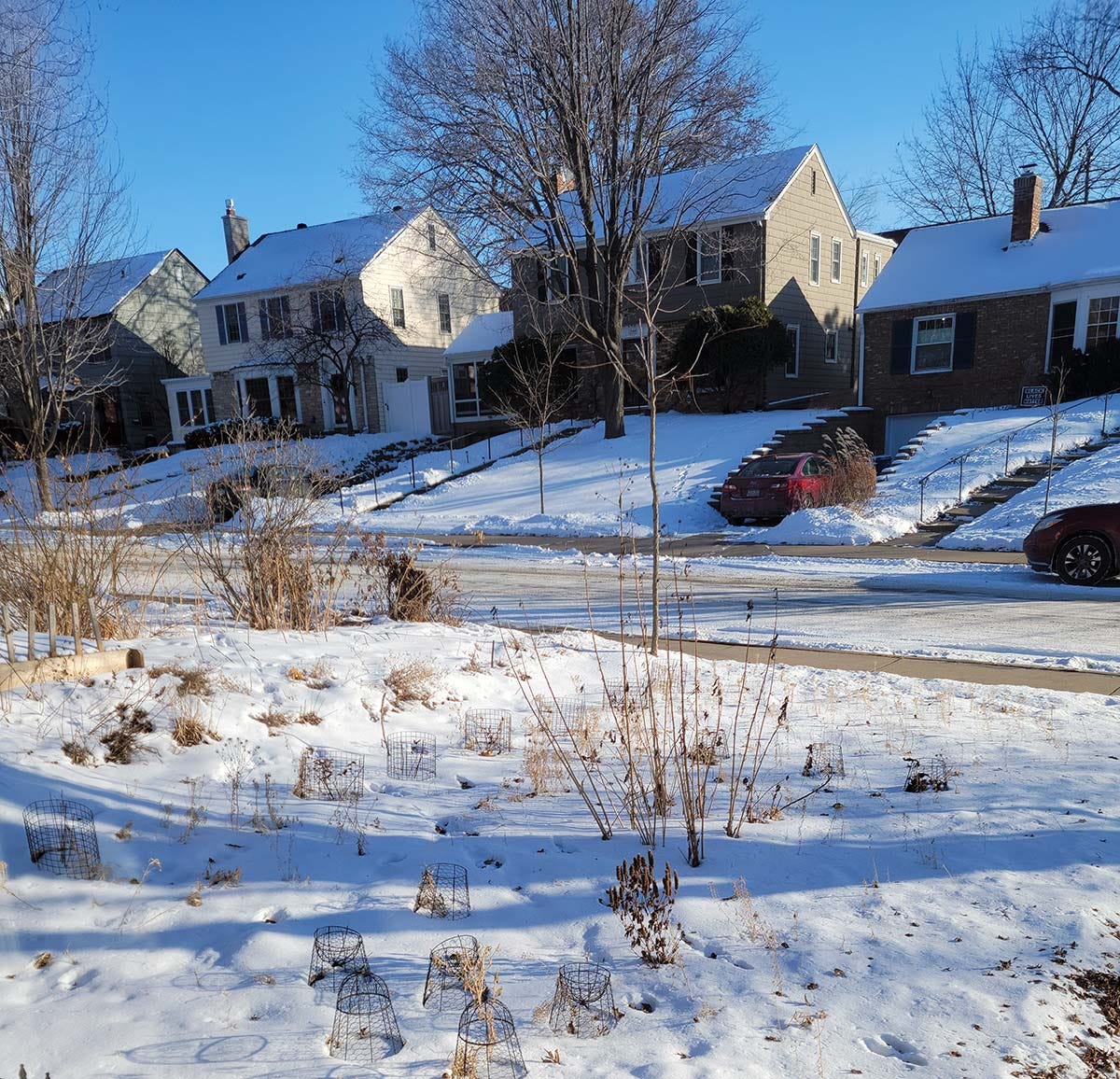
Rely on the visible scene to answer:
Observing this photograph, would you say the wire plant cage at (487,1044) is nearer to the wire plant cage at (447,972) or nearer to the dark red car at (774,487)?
the wire plant cage at (447,972)

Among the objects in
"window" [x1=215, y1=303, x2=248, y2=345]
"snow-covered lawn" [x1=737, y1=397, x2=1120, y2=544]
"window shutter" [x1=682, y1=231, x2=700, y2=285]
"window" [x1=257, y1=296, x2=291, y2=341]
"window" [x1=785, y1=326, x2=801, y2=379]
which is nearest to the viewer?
"snow-covered lawn" [x1=737, y1=397, x2=1120, y2=544]

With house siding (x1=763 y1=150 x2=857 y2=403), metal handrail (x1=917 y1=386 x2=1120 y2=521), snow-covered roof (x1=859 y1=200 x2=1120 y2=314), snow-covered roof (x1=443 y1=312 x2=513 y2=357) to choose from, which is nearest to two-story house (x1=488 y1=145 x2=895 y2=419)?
house siding (x1=763 y1=150 x2=857 y2=403)

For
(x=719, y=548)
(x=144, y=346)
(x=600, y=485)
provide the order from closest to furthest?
(x=719, y=548)
(x=600, y=485)
(x=144, y=346)

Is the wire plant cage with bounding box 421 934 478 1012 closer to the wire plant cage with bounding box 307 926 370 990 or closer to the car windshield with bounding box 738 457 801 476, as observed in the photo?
the wire plant cage with bounding box 307 926 370 990

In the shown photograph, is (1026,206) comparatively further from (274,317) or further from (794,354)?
(274,317)

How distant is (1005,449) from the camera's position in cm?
2011

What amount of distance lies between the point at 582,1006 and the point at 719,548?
13310 millimetres

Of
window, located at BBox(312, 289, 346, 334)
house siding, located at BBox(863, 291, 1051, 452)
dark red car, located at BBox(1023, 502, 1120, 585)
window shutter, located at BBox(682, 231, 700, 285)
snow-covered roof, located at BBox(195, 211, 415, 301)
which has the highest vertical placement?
snow-covered roof, located at BBox(195, 211, 415, 301)

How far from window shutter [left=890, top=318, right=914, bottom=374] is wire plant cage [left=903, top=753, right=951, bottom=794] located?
24229 mm

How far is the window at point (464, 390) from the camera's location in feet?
112

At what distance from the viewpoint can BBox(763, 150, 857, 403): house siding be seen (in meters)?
29.1

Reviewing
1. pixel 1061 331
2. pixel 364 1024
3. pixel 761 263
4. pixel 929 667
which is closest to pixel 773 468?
pixel 929 667

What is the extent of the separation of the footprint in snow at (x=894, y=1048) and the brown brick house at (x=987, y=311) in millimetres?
26149

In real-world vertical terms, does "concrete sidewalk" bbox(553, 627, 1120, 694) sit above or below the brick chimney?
below
